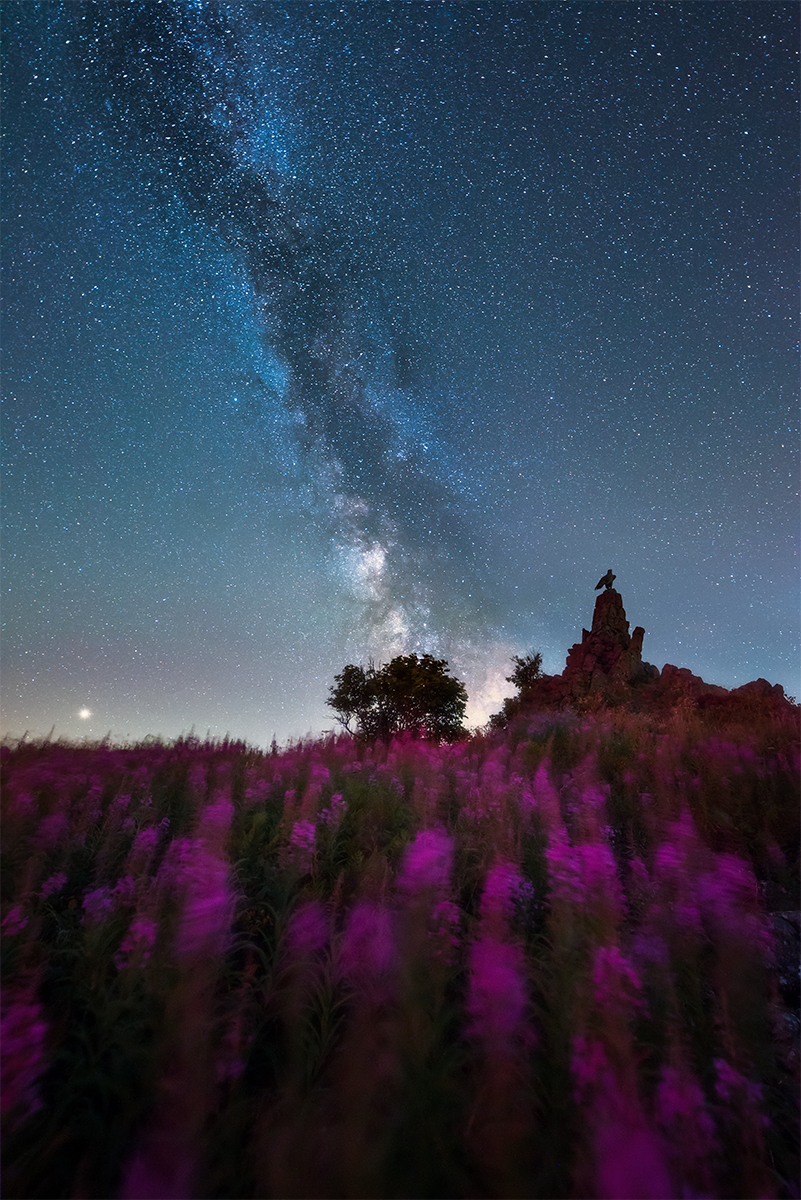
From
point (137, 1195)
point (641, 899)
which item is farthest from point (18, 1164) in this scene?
point (641, 899)

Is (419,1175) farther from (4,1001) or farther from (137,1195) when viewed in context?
(4,1001)

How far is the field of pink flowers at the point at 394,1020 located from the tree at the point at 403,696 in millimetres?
25779

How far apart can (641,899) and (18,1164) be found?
3212mm

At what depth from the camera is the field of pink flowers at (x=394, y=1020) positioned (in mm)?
1666

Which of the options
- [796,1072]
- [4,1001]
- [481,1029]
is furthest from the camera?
[796,1072]

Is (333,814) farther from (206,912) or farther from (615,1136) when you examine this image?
(615,1136)

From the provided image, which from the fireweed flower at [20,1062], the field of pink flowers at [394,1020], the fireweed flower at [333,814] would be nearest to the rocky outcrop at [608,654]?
the fireweed flower at [333,814]

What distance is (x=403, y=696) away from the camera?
29.9 metres

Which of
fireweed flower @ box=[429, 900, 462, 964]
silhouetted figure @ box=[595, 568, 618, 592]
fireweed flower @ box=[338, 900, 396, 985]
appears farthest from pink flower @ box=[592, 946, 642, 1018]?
silhouetted figure @ box=[595, 568, 618, 592]

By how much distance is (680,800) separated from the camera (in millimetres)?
4887

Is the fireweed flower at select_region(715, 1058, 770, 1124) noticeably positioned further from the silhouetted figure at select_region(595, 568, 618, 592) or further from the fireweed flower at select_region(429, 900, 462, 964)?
the silhouetted figure at select_region(595, 568, 618, 592)

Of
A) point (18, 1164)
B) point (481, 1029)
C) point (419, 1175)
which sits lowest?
point (18, 1164)

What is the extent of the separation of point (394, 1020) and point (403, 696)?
28.2 metres

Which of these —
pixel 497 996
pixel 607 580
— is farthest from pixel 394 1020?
pixel 607 580
